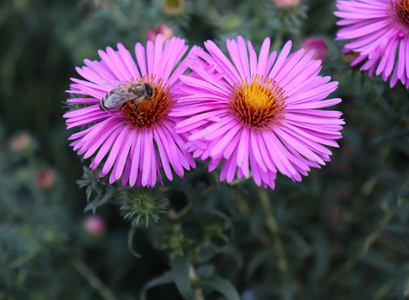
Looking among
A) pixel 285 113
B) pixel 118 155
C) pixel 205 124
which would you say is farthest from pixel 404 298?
pixel 118 155

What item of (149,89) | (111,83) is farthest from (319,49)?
A: (111,83)

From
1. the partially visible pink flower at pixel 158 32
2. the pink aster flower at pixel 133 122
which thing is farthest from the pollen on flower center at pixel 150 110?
the partially visible pink flower at pixel 158 32

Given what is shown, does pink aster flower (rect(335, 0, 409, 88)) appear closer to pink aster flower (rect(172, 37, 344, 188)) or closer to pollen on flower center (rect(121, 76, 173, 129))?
pink aster flower (rect(172, 37, 344, 188))

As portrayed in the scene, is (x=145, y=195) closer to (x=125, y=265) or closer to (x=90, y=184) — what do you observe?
(x=90, y=184)

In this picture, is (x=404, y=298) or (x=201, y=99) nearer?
(x=201, y=99)

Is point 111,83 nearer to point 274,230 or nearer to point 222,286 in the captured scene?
point 222,286

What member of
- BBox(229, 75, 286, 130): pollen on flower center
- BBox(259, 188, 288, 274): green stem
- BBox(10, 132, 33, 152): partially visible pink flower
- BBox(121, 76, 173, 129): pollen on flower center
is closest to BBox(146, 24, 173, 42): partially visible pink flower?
BBox(121, 76, 173, 129): pollen on flower center

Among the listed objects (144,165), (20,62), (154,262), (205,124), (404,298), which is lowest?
(404,298)
